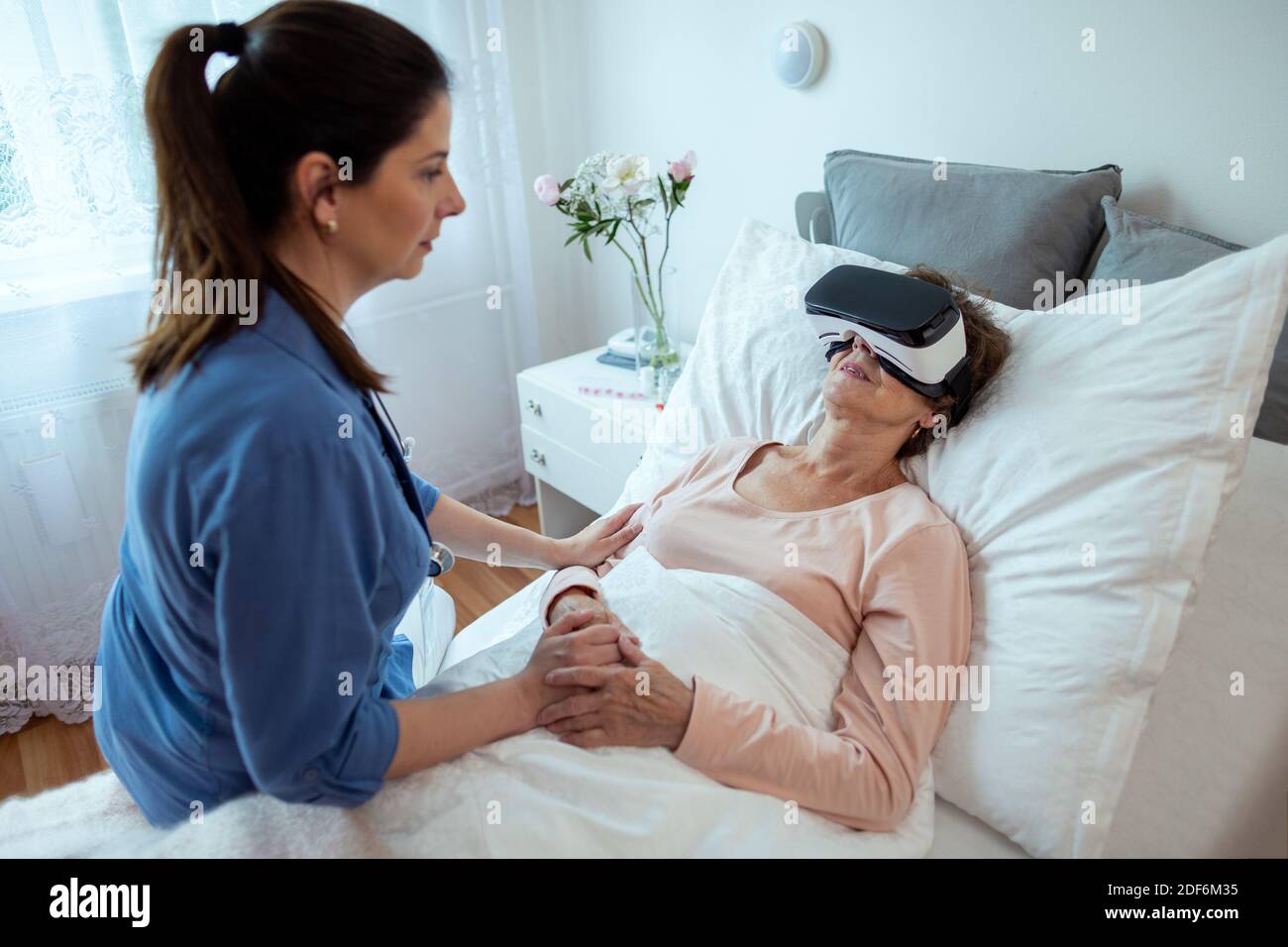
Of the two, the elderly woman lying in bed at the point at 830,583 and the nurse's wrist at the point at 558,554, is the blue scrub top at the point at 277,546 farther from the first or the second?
the nurse's wrist at the point at 558,554

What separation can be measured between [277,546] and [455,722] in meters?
0.32

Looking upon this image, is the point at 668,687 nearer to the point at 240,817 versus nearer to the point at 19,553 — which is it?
the point at 240,817

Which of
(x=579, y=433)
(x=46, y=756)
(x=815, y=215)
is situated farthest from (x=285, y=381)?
(x=46, y=756)

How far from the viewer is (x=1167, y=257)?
4.25 ft

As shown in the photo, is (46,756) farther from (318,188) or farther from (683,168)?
(683,168)

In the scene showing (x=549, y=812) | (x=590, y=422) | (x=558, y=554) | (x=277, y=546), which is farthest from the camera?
(x=590, y=422)

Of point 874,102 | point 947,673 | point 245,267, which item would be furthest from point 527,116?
point 947,673

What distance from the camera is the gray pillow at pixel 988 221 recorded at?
4.69 ft

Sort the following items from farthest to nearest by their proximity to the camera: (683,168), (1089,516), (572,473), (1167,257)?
(572,473)
(683,168)
(1167,257)
(1089,516)

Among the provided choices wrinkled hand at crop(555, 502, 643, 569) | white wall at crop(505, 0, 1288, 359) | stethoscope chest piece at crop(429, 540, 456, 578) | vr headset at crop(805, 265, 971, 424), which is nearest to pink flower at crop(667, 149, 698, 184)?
white wall at crop(505, 0, 1288, 359)

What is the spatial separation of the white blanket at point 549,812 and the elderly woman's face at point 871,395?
1.20 feet

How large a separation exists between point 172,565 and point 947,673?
87cm

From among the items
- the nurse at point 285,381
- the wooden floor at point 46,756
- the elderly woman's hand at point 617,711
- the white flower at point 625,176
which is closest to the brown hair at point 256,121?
the nurse at point 285,381

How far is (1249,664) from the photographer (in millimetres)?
1089
